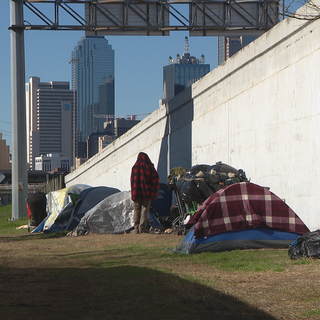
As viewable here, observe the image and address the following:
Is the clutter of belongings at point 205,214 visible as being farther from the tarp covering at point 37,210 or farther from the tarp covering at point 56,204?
the tarp covering at point 37,210

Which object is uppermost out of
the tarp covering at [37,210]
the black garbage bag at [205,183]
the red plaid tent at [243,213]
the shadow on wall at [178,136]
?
the shadow on wall at [178,136]

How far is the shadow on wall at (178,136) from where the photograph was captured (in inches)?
653

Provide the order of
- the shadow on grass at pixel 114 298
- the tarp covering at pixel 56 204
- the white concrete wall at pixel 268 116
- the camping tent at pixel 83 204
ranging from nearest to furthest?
the shadow on grass at pixel 114 298, the white concrete wall at pixel 268 116, the camping tent at pixel 83 204, the tarp covering at pixel 56 204

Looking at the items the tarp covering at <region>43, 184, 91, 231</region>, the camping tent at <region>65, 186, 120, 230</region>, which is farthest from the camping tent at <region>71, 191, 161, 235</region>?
the tarp covering at <region>43, 184, 91, 231</region>

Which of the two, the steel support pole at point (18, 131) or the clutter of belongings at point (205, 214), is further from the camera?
the steel support pole at point (18, 131)

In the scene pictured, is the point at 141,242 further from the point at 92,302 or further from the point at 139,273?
the point at 92,302

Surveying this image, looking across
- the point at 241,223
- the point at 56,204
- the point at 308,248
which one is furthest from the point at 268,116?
the point at 56,204

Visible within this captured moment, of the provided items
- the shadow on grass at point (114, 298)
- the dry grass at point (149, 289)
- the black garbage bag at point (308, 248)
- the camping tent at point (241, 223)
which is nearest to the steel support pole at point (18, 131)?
the dry grass at point (149, 289)

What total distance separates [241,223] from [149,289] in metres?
3.26

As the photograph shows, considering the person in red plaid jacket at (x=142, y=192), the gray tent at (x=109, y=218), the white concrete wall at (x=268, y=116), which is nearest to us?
the white concrete wall at (x=268, y=116)

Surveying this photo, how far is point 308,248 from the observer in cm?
683

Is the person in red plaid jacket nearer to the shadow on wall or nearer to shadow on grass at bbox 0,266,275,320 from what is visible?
the shadow on wall

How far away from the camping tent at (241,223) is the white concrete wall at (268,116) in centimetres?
81

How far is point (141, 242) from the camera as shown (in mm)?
10008
